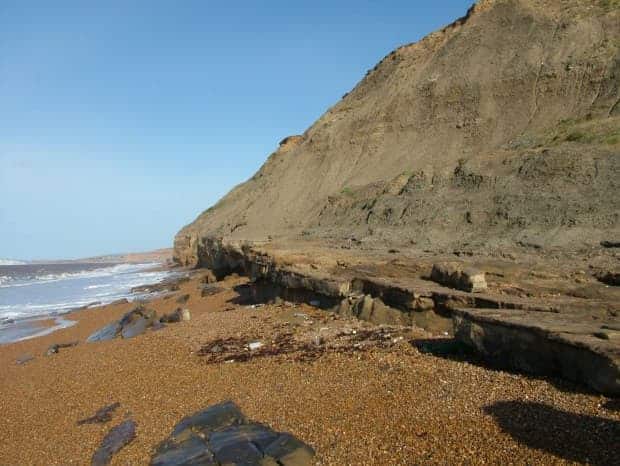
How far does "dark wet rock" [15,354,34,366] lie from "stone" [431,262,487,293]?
10419 mm

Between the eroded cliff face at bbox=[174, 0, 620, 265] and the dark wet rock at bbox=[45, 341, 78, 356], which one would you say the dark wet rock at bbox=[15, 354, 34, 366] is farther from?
the eroded cliff face at bbox=[174, 0, 620, 265]

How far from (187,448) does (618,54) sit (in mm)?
26502

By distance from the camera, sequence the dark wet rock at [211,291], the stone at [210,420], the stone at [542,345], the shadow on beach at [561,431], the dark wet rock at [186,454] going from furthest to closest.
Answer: the dark wet rock at [211,291] < the stone at [210,420] < the stone at [542,345] < the dark wet rock at [186,454] < the shadow on beach at [561,431]

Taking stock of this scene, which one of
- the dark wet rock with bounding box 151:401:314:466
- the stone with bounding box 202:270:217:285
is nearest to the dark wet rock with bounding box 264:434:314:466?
the dark wet rock with bounding box 151:401:314:466

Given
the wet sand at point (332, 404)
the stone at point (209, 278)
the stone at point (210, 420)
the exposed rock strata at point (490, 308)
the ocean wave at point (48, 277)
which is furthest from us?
the ocean wave at point (48, 277)

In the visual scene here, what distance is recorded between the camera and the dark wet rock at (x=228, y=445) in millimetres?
4715

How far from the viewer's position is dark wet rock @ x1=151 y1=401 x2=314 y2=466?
4715mm

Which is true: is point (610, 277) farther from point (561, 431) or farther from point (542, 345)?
point (561, 431)

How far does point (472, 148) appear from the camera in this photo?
25641 mm

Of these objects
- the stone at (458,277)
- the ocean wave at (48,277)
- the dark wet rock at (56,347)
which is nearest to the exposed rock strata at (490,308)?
the stone at (458,277)

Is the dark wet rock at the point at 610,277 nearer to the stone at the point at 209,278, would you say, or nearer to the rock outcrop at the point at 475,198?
the rock outcrop at the point at 475,198

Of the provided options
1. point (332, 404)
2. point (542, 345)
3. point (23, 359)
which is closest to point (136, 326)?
point (23, 359)

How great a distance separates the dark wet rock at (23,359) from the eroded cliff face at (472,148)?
10980 millimetres

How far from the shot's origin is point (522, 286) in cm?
883
